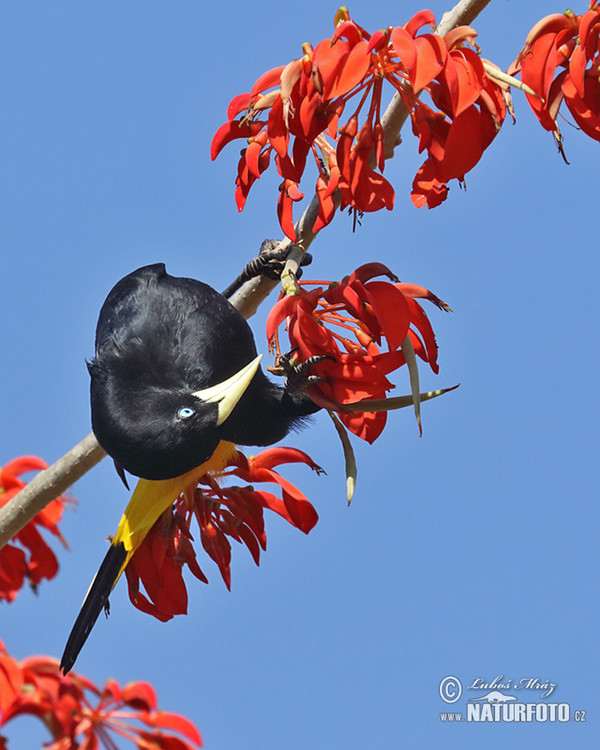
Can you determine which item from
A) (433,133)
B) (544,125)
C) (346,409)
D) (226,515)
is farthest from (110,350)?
(544,125)

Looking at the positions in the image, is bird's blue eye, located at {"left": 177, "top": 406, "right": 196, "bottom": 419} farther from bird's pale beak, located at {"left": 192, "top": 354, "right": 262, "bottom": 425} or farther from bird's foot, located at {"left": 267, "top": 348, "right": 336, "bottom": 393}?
bird's foot, located at {"left": 267, "top": 348, "right": 336, "bottom": 393}

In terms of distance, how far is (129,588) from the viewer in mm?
2598

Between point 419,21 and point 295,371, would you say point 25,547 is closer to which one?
point 295,371

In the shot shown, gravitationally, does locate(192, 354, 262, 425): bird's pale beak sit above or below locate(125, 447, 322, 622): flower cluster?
above

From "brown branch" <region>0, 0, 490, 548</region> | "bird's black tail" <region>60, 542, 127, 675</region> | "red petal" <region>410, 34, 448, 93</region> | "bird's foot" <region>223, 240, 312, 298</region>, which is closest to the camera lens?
"red petal" <region>410, 34, 448, 93</region>

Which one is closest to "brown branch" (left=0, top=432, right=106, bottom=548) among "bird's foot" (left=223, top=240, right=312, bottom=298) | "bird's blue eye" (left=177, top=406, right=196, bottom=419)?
"bird's blue eye" (left=177, top=406, right=196, bottom=419)

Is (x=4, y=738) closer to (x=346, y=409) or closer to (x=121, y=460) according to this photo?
(x=121, y=460)

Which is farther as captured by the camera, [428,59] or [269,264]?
[269,264]

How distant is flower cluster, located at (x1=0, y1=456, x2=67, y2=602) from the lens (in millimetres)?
3293

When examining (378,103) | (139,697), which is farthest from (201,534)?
(378,103)

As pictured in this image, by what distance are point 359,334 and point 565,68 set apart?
27.1 inches

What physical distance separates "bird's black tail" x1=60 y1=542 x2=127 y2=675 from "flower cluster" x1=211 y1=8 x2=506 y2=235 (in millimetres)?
1031

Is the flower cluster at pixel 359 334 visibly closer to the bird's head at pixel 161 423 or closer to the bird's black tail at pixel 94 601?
the bird's head at pixel 161 423

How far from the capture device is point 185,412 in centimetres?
240
